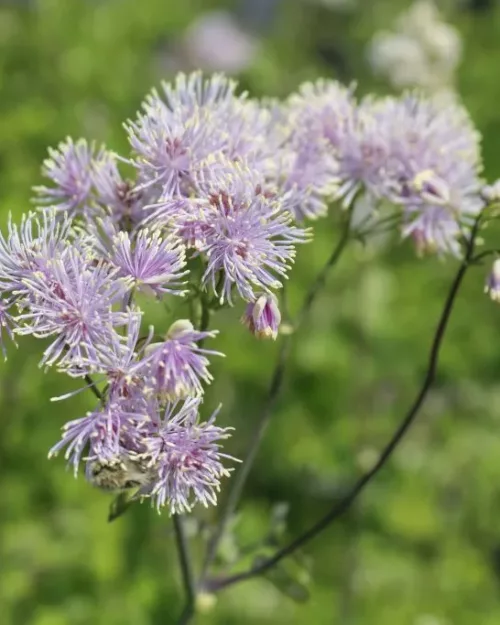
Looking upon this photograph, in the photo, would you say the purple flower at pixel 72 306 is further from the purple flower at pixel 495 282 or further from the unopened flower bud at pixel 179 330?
the purple flower at pixel 495 282

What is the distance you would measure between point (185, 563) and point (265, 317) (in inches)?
33.4

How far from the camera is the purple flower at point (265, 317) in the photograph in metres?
1.91

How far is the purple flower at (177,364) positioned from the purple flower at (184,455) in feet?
0.15

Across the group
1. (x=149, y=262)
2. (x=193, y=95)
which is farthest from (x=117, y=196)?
(x=149, y=262)

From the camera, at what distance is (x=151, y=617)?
3.59 m

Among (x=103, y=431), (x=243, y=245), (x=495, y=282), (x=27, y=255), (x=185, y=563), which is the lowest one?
(x=185, y=563)

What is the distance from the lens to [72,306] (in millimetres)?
1825

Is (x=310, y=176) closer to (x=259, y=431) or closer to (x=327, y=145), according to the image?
(x=327, y=145)

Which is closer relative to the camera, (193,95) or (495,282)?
(495,282)

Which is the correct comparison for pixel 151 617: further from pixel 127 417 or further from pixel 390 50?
pixel 390 50

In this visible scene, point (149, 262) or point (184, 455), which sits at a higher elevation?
point (149, 262)

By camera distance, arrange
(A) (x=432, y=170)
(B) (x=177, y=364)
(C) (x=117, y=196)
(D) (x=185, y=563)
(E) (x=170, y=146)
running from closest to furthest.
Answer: (B) (x=177, y=364) → (E) (x=170, y=146) → (C) (x=117, y=196) → (D) (x=185, y=563) → (A) (x=432, y=170)

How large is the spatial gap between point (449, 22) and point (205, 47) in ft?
6.13

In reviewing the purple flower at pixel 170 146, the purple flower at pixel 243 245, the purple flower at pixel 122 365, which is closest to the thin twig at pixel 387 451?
the purple flower at pixel 243 245
